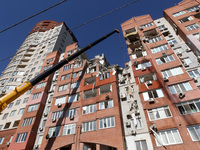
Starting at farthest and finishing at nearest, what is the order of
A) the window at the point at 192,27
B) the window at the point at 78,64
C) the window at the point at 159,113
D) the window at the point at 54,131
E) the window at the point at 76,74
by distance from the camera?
the window at the point at 78,64 → the window at the point at 76,74 → the window at the point at 192,27 → the window at the point at 54,131 → the window at the point at 159,113

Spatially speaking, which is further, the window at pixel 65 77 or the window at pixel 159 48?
the window at pixel 65 77

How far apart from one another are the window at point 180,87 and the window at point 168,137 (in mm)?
5893

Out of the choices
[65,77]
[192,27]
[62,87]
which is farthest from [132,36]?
[62,87]

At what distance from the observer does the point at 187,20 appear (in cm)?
3161

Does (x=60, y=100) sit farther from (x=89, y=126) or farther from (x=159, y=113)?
(x=159, y=113)

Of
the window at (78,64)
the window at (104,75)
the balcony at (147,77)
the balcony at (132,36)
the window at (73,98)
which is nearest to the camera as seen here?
the balcony at (147,77)

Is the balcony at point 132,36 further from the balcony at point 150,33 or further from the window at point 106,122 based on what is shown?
the window at point 106,122

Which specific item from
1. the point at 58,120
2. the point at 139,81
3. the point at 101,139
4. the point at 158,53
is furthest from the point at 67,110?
the point at 158,53

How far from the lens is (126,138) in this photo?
19.4m

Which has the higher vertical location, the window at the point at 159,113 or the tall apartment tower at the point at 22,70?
the tall apartment tower at the point at 22,70

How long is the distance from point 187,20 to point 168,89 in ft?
68.2

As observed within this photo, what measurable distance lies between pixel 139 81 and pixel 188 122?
31.5 ft

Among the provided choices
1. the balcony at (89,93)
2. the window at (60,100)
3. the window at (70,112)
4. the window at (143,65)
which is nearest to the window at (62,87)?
the window at (60,100)

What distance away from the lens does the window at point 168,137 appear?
645 inches
